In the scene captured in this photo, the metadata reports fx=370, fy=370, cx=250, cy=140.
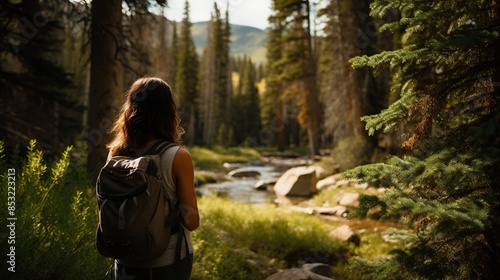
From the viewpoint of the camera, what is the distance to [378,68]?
3.37m

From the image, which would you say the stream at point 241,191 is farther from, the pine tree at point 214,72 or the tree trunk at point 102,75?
the pine tree at point 214,72

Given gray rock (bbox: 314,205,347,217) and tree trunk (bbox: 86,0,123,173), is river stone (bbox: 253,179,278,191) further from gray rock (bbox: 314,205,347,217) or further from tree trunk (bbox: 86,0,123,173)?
tree trunk (bbox: 86,0,123,173)

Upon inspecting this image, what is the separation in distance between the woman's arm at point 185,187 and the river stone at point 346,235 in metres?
6.38

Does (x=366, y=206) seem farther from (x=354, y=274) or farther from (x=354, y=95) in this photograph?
(x=354, y=95)

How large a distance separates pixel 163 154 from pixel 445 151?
7.25 feet

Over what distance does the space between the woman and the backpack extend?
0.44ft

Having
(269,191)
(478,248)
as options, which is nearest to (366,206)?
(478,248)

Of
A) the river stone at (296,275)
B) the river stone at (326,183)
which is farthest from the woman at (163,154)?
the river stone at (326,183)

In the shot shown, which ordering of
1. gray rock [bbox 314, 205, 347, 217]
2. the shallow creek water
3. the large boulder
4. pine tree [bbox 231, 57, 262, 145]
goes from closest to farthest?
1. the shallow creek water
2. gray rock [bbox 314, 205, 347, 217]
3. the large boulder
4. pine tree [bbox 231, 57, 262, 145]

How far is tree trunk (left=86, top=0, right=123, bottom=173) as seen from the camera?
6.48m

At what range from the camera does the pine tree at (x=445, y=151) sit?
9.08ft

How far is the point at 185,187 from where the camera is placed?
8.04ft

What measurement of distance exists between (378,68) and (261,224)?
5630 millimetres

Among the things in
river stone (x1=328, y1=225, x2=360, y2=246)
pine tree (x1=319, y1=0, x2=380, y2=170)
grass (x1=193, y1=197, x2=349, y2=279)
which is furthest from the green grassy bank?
pine tree (x1=319, y1=0, x2=380, y2=170)
